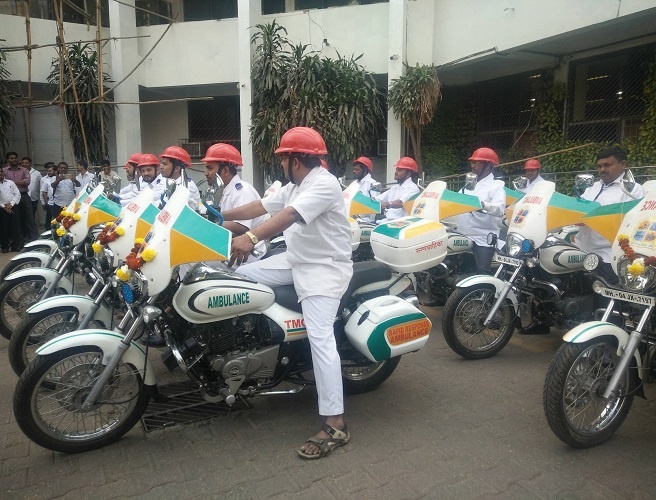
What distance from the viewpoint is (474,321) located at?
480cm

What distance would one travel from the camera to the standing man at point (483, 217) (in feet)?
19.8

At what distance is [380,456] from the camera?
318 cm

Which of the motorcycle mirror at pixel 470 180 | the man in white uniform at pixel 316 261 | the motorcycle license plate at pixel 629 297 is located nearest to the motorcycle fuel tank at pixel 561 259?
the motorcycle license plate at pixel 629 297

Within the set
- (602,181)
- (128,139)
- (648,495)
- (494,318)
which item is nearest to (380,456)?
(648,495)

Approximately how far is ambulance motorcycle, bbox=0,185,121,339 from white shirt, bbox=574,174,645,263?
4.15m

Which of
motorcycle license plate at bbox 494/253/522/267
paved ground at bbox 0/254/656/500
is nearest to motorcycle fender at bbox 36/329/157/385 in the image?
paved ground at bbox 0/254/656/500

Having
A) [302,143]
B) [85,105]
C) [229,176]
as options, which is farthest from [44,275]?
[85,105]

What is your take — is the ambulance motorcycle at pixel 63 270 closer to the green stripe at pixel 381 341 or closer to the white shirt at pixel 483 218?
the green stripe at pixel 381 341

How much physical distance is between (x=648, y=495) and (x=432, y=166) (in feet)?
33.7

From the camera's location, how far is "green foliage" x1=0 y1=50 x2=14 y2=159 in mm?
12258

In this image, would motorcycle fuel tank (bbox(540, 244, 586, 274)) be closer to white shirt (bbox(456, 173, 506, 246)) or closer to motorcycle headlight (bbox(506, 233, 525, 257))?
motorcycle headlight (bbox(506, 233, 525, 257))

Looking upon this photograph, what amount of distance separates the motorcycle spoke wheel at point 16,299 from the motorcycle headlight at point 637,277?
184 inches

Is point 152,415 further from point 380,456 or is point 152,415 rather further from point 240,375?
point 380,456

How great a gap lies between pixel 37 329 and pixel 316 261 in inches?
87.4
